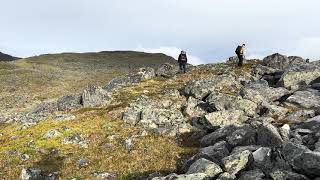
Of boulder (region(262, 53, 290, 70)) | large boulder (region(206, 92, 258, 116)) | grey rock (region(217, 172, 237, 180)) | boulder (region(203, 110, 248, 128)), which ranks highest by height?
boulder (region(262, 53, 290, 70))

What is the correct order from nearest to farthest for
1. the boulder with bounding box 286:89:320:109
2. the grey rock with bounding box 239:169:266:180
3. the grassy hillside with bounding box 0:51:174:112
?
the grey rock with bounding box 239:169:266:180
the boulder with bounding box 286:89:320:109
the grassy hillside with bounding box 0:51:174:112

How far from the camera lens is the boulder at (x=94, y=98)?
49.0 metres

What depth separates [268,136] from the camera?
95.7 ft

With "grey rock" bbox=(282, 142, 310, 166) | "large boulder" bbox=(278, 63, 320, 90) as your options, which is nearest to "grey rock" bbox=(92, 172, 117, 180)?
"grey rock" bbox=(282, 142, 310, 166)

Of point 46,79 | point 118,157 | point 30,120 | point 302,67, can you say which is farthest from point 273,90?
point 46,79

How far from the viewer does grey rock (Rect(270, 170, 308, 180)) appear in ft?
72.3

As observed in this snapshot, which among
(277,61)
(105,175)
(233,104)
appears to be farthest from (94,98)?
(277,61)

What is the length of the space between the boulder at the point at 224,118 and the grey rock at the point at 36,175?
12.6 metres

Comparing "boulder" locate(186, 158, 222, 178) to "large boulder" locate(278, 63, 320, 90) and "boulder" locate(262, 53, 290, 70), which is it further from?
"boulder" locate(262, 53, 290, 70)

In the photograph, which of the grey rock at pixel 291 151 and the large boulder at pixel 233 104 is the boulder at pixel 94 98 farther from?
the grey rock at pixel 291 151

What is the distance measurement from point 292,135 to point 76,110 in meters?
23.8

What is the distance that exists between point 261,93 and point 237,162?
810 inches

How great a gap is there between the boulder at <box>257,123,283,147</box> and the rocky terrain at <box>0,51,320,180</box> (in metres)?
0.06

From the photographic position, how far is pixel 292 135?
29812mm
